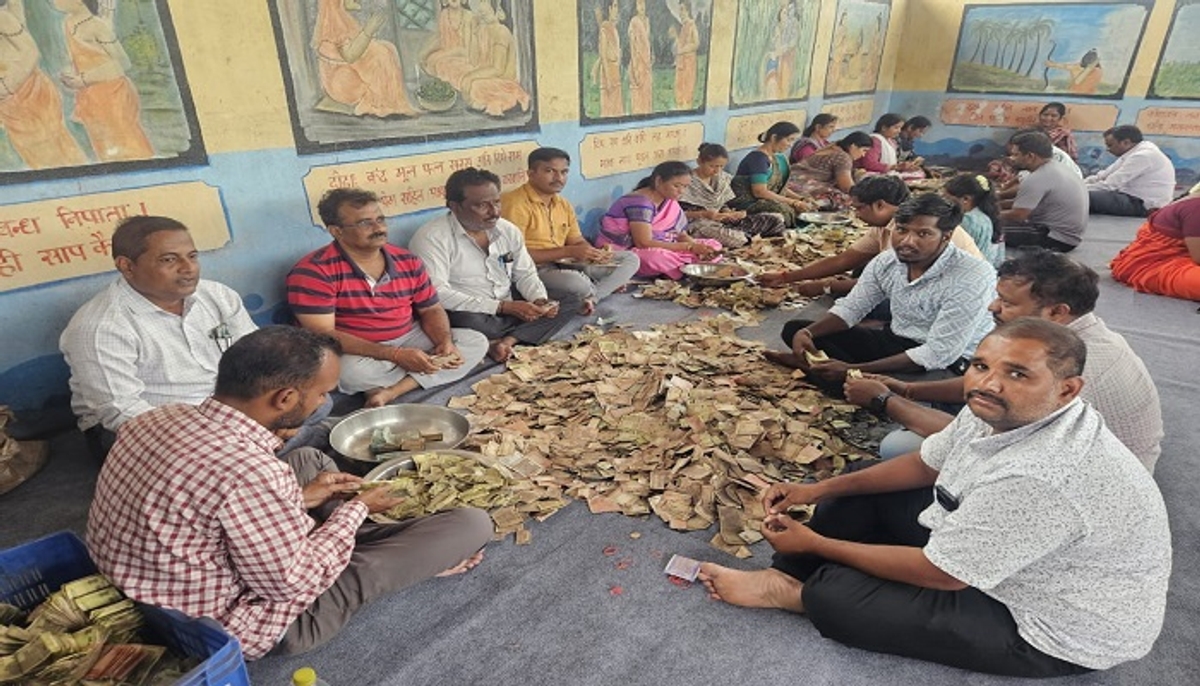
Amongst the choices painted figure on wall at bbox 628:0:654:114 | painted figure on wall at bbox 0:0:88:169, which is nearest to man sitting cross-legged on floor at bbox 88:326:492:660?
painted figure on wall at bbox 0:0:88:169

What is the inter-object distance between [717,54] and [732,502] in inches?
250

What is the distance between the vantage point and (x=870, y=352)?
3885 mm

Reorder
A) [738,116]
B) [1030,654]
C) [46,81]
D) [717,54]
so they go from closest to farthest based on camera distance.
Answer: [1030,654]
[46,81]
[717,54]
[738,116]

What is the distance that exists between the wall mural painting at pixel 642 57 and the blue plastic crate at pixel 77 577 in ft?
16.9

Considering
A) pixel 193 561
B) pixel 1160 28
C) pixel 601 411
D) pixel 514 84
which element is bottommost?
pixel 601 411

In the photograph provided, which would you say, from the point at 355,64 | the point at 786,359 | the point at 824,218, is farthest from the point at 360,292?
the point at 824,218

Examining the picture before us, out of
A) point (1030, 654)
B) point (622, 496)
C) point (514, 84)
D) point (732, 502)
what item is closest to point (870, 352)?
point (732, 502)

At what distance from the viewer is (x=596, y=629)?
2178 mm

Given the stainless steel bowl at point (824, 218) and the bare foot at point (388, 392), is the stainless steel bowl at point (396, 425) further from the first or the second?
the stainless steel bowl at point (824, 218)

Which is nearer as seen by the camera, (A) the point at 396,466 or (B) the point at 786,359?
(A) the point at 396,466

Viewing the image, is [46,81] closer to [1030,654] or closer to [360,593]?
[360,593]

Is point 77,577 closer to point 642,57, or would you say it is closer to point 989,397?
point 989,397

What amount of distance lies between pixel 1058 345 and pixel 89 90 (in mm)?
4129

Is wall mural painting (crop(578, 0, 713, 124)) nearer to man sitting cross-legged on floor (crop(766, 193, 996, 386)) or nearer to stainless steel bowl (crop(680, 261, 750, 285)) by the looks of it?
stainless steel bowl (crop(680, 261, 750, 285))
